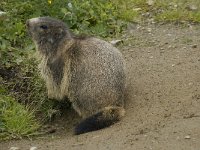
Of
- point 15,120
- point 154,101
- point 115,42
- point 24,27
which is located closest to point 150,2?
point 115,42

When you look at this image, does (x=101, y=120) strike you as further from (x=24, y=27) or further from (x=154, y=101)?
(x=24, y=27)

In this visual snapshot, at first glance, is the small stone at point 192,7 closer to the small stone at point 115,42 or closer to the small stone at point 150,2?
the small stone at point 150,2

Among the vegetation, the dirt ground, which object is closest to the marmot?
the dirt ground

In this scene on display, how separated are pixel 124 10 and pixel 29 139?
3.16 meters

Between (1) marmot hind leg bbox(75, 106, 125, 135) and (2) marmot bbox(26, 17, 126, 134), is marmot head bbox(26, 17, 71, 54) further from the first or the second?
(1) marmot hind leg bbox(75, 106, 125, 135)

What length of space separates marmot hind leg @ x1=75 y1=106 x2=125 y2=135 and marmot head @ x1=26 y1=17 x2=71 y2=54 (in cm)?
99

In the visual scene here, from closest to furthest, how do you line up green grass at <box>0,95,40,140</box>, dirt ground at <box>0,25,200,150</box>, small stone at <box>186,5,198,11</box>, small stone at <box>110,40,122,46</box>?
1. dirt ground at <box>0,25,200,150</box>
2. green grass at <box>0,95,40,140</box>
3. small stone at <box>110,40,122,46</box>
4. small stone at <box>186,5,198,11</box>

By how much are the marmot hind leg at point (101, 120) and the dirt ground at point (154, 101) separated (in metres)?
0.09

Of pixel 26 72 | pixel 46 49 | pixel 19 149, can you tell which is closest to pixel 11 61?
pixel 26 72

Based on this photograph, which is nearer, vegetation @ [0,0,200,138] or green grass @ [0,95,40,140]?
green grass @ [0,95,40,140]

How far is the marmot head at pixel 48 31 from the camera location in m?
5.79

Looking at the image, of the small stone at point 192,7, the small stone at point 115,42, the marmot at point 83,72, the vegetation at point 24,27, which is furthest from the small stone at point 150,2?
the marmot at point 83,72

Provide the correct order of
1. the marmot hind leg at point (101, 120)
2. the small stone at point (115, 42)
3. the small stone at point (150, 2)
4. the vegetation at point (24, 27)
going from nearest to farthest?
the marmot hind leg at point (101, 120), the vegetation at point (24, 27), the small stone at point (115, 42), the small stone at point (150, 2)

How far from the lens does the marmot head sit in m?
5.79
